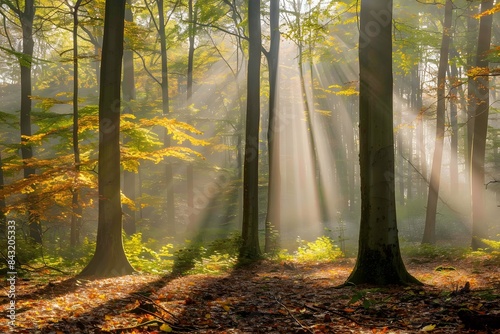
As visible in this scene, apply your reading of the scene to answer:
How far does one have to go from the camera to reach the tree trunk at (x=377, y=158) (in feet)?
23.9

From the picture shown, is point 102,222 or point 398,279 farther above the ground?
point 102,222

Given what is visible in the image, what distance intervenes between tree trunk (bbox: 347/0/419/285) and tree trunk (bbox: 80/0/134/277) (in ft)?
16.1

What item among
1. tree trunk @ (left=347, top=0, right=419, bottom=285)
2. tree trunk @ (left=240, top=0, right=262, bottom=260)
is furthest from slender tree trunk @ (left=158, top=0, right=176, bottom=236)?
tree trunk @ (left=347, top=0, right=419, bottom=285)

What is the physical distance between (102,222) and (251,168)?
5170mm

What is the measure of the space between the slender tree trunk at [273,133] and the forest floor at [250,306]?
25.6 ft

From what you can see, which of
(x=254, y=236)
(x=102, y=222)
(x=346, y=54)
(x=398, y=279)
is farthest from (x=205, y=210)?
(x=398, y=279)

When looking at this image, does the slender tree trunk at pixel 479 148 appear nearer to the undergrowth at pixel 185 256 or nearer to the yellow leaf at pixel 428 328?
the undergrowth at pixel 185 256

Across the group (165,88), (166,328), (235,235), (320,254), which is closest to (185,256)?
(235,235)

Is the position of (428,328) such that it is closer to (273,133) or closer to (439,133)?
(273,133)

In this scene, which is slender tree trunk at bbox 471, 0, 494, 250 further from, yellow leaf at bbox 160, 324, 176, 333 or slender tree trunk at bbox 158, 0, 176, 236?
slender tree trunk at bbox 158, 0, 176, 236

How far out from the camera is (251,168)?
1291 cm

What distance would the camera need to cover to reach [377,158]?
7355 millimetres

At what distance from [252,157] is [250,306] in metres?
7.10

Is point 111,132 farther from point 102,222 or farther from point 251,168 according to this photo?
point 251,168
